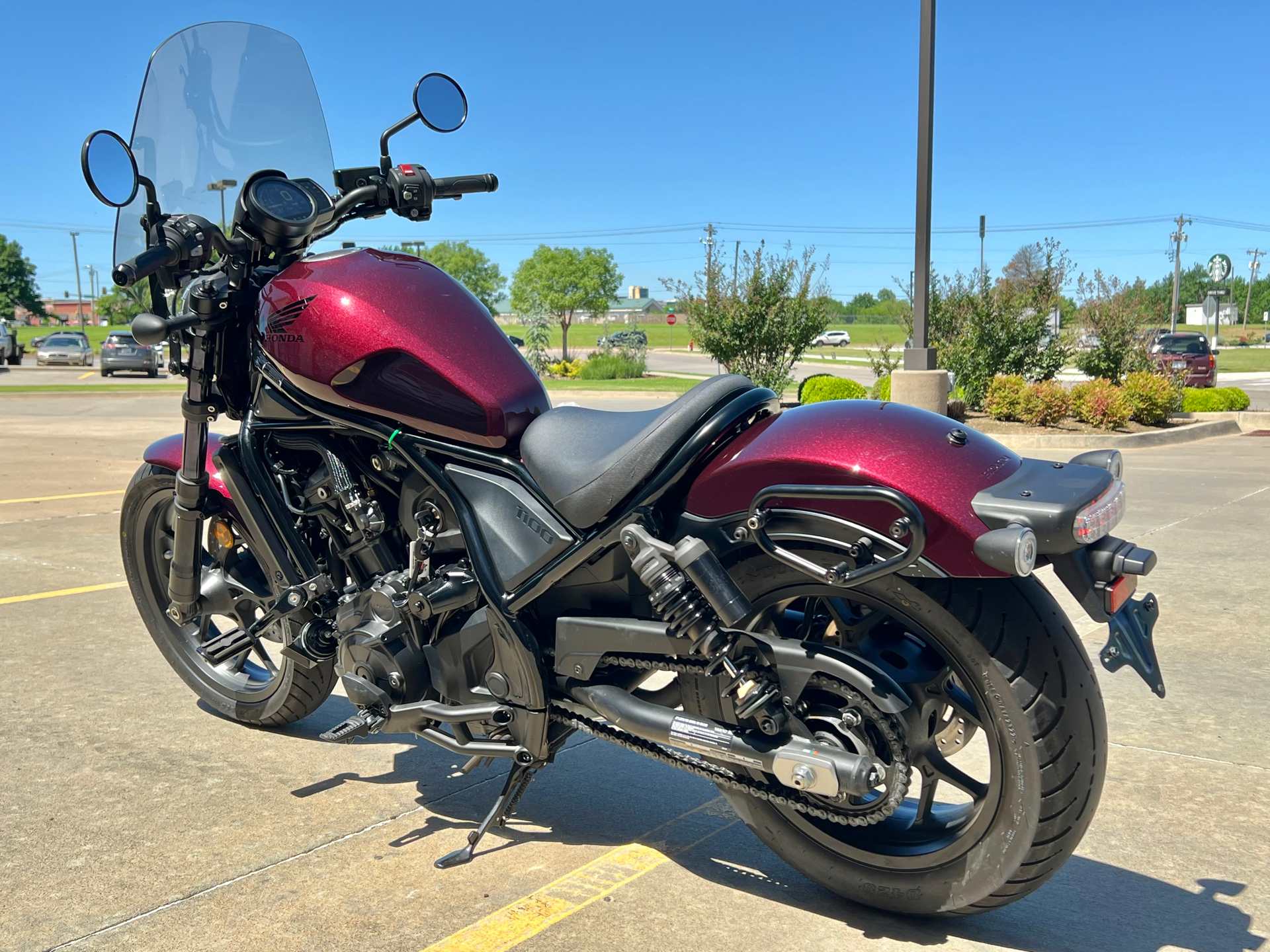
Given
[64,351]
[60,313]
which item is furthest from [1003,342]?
[60,313]

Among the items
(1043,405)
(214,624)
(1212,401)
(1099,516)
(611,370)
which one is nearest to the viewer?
(1099,516)

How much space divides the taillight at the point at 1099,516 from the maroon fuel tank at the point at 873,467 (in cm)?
18

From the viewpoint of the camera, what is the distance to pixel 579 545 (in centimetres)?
268

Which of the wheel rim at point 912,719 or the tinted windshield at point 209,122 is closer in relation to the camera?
the wheel rim at point 912,719

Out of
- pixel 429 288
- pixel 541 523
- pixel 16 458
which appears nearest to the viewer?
pixel 541 523

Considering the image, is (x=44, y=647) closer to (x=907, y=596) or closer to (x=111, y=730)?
(x=111, y=730)

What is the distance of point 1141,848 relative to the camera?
3.00 m

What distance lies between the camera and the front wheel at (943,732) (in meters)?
2.26

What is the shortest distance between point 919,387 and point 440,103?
10.1 m

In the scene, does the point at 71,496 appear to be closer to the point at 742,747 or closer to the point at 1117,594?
the point at 742,747

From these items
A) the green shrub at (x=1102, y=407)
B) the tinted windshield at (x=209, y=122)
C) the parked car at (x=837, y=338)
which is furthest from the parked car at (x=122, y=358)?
the parked car at (x=837, y=338)

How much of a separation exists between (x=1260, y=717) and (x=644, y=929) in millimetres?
2709

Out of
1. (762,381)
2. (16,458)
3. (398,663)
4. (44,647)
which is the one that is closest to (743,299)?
(762,381)

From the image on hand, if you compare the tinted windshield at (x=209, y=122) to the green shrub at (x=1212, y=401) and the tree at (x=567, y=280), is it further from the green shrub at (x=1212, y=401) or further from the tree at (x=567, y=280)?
the tree at (x=567, y=280)
